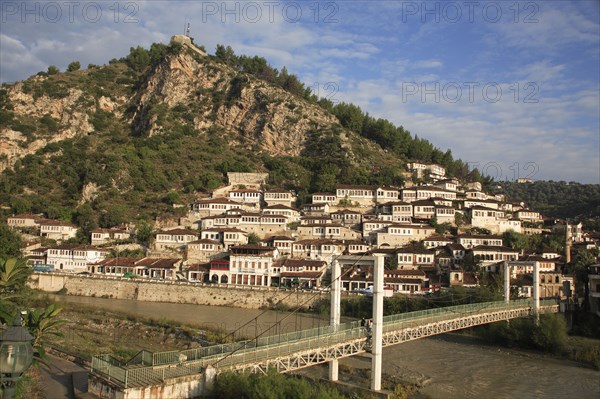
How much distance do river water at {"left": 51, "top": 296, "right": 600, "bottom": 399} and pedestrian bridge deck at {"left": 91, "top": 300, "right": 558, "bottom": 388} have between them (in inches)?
79.5

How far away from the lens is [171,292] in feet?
154

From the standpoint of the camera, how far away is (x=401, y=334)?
77.9ft

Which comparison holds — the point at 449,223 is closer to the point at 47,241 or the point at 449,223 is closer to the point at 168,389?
the point at 47,241

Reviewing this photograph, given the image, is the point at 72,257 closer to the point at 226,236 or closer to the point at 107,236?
the point at 107,236

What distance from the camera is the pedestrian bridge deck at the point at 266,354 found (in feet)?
48.8

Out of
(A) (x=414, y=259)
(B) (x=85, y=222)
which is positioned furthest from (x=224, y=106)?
(A) (x=414, y=259)

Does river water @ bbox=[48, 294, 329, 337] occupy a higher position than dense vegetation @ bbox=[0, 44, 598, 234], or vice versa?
dense vegetation @ bbox=[0, 44, 598, 234]

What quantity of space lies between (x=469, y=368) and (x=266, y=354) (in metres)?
14.9

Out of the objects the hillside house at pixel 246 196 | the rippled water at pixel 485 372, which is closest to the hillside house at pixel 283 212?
the hillside house at pixel 246 196

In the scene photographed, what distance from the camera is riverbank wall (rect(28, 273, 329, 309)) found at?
1731 inches

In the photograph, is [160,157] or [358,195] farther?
[160,157]

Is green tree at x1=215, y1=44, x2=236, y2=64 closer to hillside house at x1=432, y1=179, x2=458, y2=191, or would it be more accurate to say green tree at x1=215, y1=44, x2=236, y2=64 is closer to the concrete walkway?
hillside house at x1=432, y1=179, x2=458, y2=191

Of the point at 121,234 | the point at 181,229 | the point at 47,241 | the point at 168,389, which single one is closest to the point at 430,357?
the point at 168,389

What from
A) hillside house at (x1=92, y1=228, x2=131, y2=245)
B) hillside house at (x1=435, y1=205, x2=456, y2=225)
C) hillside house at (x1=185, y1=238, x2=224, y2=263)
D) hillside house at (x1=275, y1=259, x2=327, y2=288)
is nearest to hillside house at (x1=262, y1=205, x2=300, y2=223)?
hillside house at (x1=185, y1=238, x2=224, y2=263)
